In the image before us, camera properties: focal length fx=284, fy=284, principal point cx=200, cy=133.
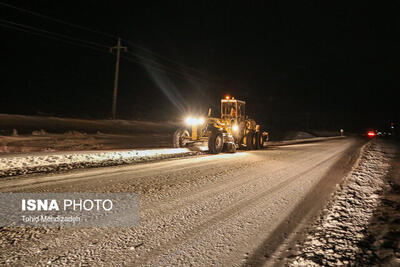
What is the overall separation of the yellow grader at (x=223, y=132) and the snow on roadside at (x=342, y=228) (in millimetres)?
7836

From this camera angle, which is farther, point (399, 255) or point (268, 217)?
point (268, 217)

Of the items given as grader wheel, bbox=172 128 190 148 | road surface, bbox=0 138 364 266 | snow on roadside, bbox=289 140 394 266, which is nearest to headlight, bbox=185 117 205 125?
grader wheel, bbox=172 128 190 148

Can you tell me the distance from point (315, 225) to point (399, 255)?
1.21 m

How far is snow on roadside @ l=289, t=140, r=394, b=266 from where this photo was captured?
350 centimetres

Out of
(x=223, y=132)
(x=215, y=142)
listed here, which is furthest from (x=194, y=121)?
(x=215, y=142)

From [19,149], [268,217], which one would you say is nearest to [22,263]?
[268,217]

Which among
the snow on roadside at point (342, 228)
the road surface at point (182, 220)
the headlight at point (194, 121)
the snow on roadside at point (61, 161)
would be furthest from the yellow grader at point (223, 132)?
the snow on roadside at point (342, 228)

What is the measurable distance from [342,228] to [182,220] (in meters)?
2.57

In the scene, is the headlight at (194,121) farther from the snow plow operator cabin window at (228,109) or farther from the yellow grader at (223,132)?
the snow plow operator cabin window at (228,109)

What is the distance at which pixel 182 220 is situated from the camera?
470 centimetres

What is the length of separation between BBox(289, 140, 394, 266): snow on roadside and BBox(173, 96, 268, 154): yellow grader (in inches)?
308

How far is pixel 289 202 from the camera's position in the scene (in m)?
5.93

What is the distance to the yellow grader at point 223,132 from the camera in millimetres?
14980

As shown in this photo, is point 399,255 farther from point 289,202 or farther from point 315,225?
point 289,202
